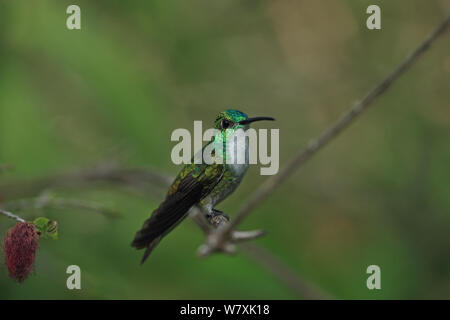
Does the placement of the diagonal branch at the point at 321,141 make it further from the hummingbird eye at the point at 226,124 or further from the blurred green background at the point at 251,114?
the blurred green background at the point at 251,114

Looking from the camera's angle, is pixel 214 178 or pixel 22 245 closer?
pixel 22 245

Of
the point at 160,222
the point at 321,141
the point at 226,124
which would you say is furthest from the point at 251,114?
the point at 321,141

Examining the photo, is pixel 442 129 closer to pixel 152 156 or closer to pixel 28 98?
pixel 152 156

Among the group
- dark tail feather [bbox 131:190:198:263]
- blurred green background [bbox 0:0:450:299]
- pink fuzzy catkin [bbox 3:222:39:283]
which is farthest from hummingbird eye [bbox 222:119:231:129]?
blurred green background [bbox 0:0:450:299]

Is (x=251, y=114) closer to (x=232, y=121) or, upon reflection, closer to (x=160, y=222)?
(x=232, y=121)

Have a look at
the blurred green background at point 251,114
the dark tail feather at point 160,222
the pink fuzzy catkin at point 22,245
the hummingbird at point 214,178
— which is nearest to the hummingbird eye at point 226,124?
the hummingbird at point 214,178

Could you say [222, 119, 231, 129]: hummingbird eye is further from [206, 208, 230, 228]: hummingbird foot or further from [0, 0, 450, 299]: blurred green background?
[0, 0, 450, 299]: blurred green background

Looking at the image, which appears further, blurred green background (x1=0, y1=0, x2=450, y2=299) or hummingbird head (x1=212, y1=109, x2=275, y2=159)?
blurred green background (x1=0, y1=0, x2=450, y2=299)
